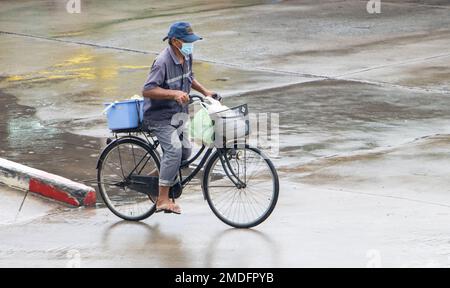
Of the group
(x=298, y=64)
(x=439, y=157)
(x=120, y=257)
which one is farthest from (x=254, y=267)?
(x=298, y=64)

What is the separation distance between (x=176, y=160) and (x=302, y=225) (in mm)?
1167

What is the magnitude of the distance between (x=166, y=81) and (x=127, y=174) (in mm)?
1164

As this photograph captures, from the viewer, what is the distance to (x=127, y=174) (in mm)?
9203

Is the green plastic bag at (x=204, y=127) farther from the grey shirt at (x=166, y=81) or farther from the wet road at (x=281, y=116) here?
the wet road at (x=281, y=116)

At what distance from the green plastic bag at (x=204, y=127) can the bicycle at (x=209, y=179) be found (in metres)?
0.13

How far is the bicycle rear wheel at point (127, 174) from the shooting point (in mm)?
8852

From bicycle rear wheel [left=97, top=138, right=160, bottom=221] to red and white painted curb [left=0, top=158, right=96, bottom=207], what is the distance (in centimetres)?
25

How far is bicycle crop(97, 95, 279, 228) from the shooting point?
843 centimetres

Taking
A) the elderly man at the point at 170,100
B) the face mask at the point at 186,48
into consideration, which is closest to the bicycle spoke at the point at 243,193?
the elderly man at the point at 170,100

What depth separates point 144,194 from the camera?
30.5 ft

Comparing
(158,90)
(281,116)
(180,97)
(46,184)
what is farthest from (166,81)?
(281,116)

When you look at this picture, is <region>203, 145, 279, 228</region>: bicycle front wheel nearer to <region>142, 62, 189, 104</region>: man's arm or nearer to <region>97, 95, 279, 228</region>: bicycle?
<region>97, 95, 279, 228</region>: bicycle

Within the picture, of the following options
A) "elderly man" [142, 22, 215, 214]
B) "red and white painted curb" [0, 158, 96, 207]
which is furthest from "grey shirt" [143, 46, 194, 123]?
"red and white painted curb" [0, 158, 96, 207]
